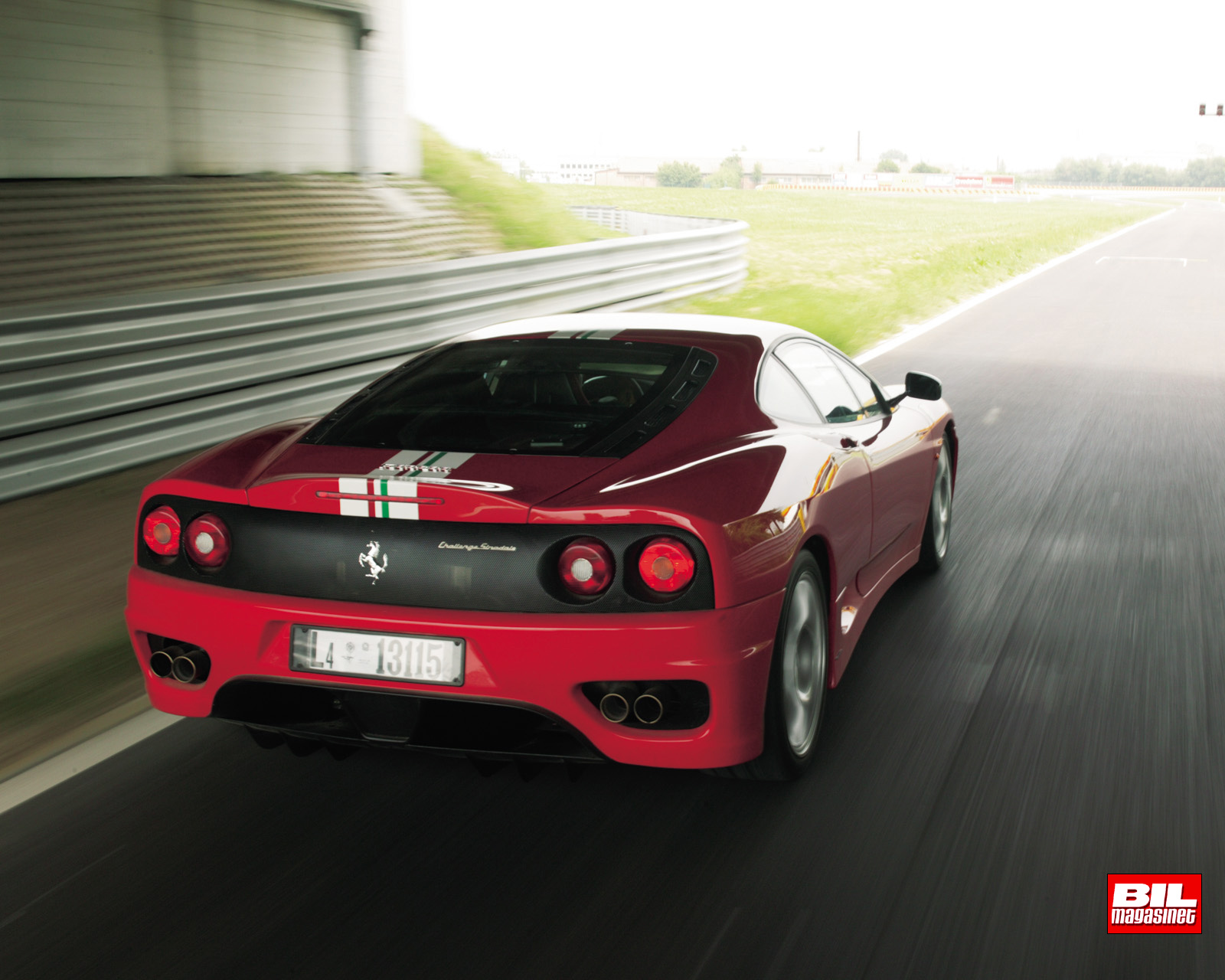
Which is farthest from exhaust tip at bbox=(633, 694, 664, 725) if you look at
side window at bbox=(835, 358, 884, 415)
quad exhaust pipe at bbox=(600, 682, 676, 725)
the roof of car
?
side window at bbox=(835, 358, 884, 415)

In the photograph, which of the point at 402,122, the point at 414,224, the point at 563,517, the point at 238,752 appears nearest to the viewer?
the point at 563,517

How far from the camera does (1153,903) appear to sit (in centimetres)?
298

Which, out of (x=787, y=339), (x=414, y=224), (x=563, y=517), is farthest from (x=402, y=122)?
(x=563, y=517)

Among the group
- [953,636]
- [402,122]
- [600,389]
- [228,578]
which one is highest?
[402,122]

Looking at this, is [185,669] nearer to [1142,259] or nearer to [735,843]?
[735,843]

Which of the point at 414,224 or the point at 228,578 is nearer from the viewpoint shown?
the point at 228,578

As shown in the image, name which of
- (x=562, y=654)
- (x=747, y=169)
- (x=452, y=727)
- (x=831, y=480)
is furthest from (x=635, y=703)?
(x=747, y=169)

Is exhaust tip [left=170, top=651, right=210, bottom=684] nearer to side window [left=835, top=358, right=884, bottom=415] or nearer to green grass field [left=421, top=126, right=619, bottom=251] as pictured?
side window [left=835, top=358, right=884, bottom=415]

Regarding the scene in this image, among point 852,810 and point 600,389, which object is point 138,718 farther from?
point 852,810

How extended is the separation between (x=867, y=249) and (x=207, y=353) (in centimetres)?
2571

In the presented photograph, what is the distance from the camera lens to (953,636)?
489 centimetres

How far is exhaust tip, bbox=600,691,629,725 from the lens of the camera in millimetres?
3133

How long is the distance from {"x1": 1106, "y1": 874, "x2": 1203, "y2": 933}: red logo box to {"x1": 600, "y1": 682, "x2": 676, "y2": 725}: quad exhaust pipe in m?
1.12

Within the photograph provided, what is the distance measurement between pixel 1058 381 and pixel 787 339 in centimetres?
837
